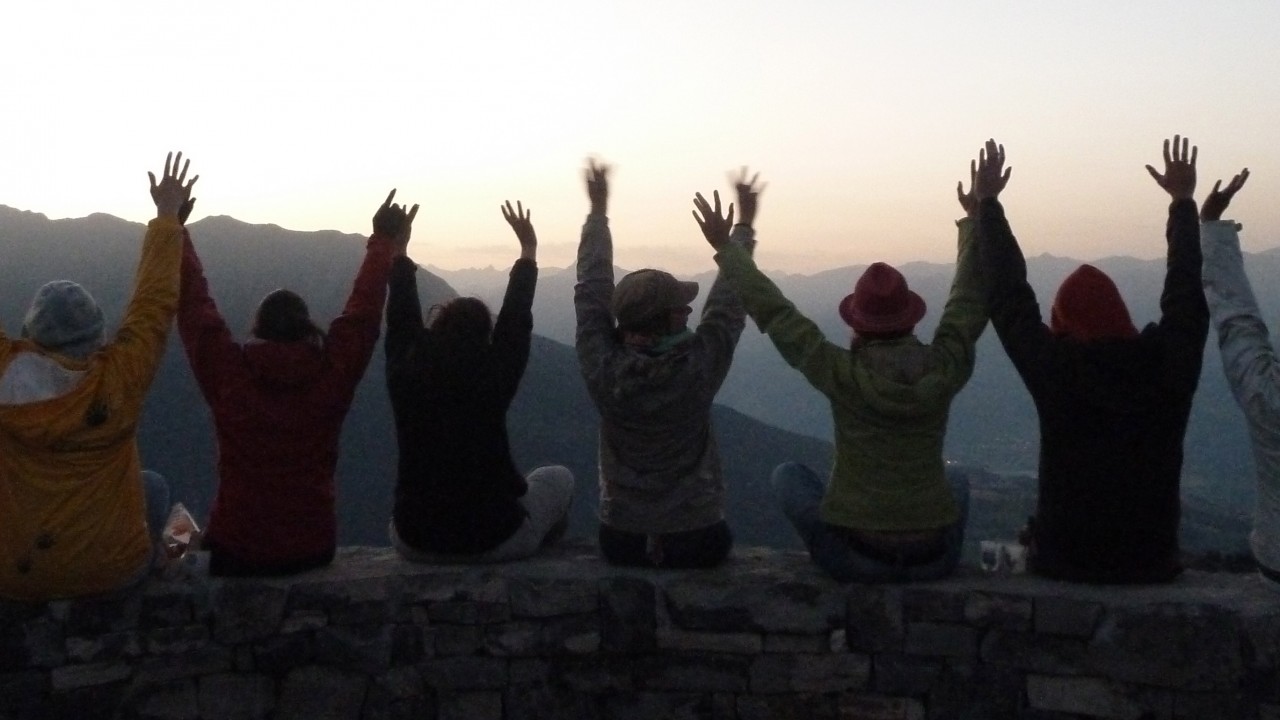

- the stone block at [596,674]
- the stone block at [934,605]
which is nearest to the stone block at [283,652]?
the stone block at [596,674]

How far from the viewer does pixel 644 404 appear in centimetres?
476

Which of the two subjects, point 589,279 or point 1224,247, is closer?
point 1224,247

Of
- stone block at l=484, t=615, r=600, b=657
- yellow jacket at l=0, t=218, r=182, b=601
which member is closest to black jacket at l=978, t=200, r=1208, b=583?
stone block at l=484, t=615, r=600, b=657

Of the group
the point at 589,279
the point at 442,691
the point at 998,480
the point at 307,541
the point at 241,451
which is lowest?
the point at 998,480

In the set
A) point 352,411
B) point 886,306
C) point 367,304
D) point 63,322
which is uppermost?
point 886,306

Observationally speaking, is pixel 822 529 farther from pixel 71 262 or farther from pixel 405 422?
pixel 71 262

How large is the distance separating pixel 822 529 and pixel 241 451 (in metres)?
2.57

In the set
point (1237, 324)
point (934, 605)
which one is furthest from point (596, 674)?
point (1237, 324)

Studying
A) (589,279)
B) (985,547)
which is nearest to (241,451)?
(589,279)

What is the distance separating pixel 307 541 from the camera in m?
4.96

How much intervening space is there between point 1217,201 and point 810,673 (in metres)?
2.60

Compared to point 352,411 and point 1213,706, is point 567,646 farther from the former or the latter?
point 352,411

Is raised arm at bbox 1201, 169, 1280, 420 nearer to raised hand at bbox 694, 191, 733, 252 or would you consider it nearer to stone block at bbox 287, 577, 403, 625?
raised hand at bbox 694, 191, 733, 252

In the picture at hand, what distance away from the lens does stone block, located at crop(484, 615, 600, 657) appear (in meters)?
4.73
